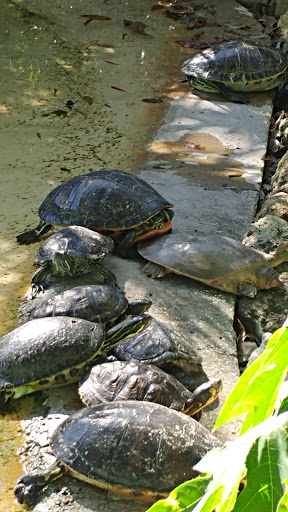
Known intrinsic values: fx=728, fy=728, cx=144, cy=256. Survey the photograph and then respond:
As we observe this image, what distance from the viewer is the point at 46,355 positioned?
3.72m

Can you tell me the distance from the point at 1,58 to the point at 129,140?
279 cm

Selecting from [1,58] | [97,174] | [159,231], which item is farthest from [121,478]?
[1,58]

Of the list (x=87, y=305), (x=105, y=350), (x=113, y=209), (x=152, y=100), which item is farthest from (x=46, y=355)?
(x=152, y=100)

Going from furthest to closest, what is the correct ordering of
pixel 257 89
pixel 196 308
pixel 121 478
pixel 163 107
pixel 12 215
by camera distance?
1. pixel 257 89
2. pixel 163 107
3. pixel 12 215
4. pixel 196 308
5. pixel 121 478

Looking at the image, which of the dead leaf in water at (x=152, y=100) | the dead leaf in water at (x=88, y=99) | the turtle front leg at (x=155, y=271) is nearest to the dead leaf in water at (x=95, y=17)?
the dead leaf in water at (x=88, y=99)

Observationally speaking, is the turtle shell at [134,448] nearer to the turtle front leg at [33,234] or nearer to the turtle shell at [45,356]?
the turtle shell at [45,356]

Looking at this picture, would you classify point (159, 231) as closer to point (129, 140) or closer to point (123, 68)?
point (129, 140)

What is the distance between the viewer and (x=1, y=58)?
9.23m

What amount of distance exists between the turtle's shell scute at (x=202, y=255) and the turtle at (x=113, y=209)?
0.19 metres

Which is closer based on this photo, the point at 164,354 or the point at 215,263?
the point at 164,354

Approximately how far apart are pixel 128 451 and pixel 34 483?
1.51 ft

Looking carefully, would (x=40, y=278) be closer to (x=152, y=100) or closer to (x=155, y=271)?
(x=155, y=271)

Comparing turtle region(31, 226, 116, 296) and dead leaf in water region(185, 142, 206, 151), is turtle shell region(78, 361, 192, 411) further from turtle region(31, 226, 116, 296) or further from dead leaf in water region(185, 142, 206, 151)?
dead leaf in water region(185, 142, 206, 151)

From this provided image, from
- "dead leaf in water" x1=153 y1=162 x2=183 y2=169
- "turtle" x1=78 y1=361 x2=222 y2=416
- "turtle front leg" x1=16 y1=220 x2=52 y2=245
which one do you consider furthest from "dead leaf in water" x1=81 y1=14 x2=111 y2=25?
"turtle" x1=78 y1=361 x2=222 y2=416
